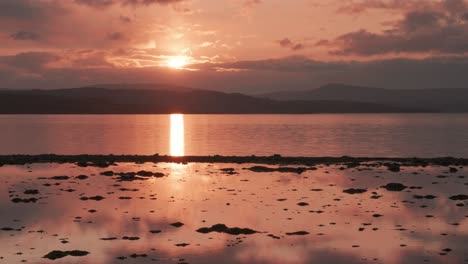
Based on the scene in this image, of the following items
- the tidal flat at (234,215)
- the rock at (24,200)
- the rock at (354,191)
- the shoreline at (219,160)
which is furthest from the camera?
the shoreline at (219,160)

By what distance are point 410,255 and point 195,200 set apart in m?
17.3

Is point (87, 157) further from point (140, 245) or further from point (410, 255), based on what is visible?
point (410, 255)

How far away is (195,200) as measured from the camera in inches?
1480

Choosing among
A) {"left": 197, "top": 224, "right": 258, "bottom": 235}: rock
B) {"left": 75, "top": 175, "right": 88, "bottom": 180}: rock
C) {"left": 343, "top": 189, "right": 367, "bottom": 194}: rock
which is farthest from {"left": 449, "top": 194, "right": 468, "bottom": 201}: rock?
{"left": 75, "top": 175, "right": 88, "bottom": 180}: rock

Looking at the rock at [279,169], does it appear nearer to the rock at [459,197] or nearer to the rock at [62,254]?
the rock at [459,197]

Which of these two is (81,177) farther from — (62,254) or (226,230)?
(62,254)

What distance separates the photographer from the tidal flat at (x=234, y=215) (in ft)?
77.8

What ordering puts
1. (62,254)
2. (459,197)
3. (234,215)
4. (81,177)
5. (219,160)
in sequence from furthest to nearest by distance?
(219,160) < (81,177) < (459,197) < (234,215) < (62,254)

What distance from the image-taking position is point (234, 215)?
3181cm

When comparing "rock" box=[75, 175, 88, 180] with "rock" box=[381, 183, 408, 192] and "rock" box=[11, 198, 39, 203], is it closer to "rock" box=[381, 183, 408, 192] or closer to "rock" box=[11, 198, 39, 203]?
"rock" box=[11, 198, 39, 203]

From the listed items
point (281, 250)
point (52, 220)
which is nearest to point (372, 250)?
point (281, 250)

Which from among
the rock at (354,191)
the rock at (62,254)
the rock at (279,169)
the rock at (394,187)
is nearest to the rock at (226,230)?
the rock at (62,254)

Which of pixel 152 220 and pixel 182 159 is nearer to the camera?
pixel 152 220

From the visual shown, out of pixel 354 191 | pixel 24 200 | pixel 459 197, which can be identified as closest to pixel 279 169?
pixel 354 191
